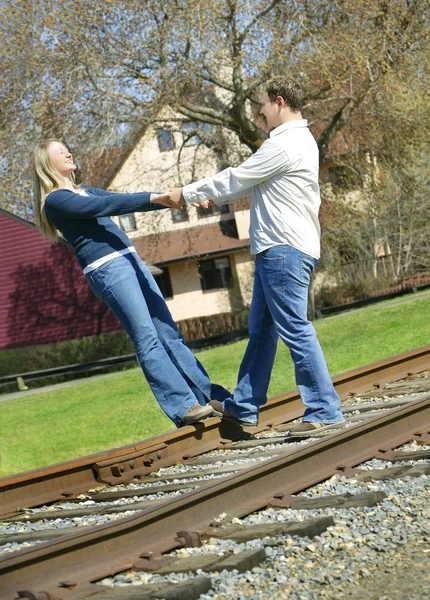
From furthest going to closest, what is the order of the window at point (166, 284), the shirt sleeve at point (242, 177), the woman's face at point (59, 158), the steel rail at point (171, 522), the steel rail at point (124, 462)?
the window at point (166, 284) → the woman's face at point (59, 158) → the shirt sleeve at point (242, 177) → the steel rail at point (124, 462) → the steel rail at point (171, 522)

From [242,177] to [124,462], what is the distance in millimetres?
1910

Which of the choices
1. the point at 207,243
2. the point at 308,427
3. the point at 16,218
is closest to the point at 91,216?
the point at 308,427

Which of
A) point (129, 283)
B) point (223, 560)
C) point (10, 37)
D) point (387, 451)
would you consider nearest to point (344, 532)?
point (223, 560)

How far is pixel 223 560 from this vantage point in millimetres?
3641

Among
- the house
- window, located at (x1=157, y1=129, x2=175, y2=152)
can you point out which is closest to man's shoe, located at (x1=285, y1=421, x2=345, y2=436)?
window, located at (x1=157, y1=129, x2=175, y2=152)

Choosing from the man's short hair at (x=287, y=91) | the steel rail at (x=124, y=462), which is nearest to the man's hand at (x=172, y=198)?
the man's short hair at (x=287, y=91)

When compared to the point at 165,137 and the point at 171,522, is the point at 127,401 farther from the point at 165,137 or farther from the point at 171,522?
the point at 165,137

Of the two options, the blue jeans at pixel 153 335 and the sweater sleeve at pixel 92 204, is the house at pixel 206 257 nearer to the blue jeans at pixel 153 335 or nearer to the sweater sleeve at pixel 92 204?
the blue jeans at pixel 153 335

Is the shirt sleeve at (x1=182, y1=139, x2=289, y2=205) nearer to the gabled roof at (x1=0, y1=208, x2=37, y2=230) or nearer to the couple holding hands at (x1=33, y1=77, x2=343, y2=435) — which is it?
the couple holding hands at (x1=33, y1=77, x2=343, y2=435)

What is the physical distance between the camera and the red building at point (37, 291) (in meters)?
41.6

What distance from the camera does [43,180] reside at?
21.9 ft

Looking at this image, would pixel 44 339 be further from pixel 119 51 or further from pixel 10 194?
pixel 119 51

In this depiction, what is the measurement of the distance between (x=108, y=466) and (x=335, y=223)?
33638 millimetres

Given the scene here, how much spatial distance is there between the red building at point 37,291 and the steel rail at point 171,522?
36.2 m
